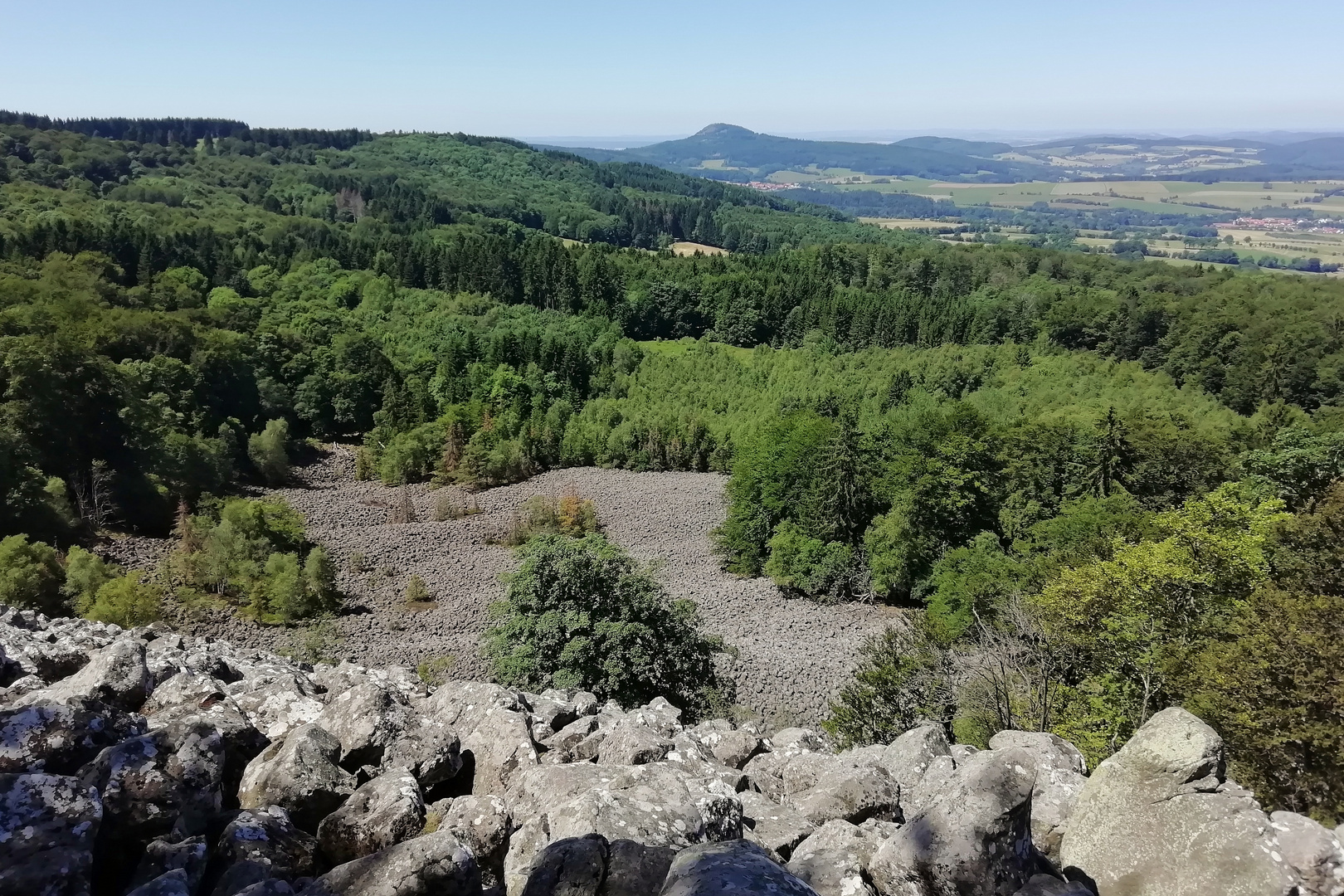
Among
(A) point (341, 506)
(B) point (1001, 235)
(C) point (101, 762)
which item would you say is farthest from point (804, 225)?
(C) point (101, 762)

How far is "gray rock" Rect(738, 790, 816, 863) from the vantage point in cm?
834

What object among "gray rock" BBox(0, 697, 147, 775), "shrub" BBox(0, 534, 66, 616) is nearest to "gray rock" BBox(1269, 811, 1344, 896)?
"gray rock" BBox(0, 697, 147, 775)

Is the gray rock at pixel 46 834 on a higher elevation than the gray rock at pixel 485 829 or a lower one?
higher

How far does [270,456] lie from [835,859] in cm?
5222

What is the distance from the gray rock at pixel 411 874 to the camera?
6328 mm

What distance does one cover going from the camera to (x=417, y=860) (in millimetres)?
6527

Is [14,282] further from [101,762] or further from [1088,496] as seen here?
[1088,496]

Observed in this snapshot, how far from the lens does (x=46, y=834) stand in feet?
19.9

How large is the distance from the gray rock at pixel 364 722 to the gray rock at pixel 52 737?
2265 mm

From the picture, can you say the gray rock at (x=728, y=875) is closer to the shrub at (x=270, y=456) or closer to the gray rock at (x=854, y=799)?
the gray rock at (x=854, y=799)

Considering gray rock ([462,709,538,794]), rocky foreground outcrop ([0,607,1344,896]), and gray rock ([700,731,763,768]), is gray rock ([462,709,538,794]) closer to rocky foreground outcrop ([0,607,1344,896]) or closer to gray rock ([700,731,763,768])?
rocky foreground outcrop ([0,607,1344,896])

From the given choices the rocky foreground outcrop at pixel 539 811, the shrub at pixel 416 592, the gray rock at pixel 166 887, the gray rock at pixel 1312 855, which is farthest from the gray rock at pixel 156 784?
the shrub at pixel 416 592

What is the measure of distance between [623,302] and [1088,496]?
62380 millimetres

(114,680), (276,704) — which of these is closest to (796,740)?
(276,704)
